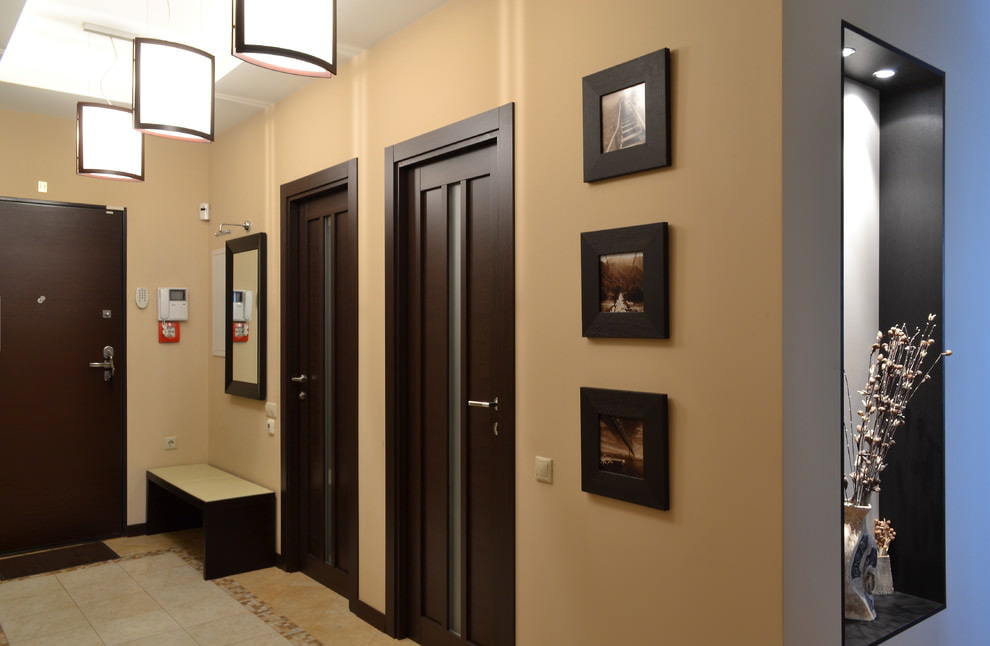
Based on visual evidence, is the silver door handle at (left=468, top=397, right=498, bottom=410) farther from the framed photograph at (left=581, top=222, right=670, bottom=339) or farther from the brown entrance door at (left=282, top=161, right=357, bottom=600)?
the brown entrance door at (left=282, top=161, right=357, bottom=600)

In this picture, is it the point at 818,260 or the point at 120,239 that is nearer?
the point at 818,260

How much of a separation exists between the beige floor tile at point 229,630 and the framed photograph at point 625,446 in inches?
77.4

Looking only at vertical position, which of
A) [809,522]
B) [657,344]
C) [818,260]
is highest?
[818,260]

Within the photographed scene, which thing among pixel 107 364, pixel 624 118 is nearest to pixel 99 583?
pixel 107 364

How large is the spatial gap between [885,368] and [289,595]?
3.14 meters

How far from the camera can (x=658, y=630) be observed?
7.04 feet

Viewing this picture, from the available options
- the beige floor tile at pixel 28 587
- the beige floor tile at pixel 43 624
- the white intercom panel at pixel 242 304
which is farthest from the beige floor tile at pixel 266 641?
the white intercom panel at pixel 242 304

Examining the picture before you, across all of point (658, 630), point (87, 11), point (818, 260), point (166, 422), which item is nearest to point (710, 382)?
point (818, 260)

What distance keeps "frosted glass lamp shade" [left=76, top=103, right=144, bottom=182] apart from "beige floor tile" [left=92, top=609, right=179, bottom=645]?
2.16 meters

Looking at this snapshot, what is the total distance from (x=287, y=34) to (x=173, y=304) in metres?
3.72

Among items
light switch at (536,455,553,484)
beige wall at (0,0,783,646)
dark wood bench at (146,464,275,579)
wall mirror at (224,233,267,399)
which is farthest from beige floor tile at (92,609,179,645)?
light switch at (536,455,553,484)

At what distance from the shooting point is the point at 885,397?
246 cm

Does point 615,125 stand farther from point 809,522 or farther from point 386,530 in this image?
point 386,530

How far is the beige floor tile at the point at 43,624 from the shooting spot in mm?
3371
